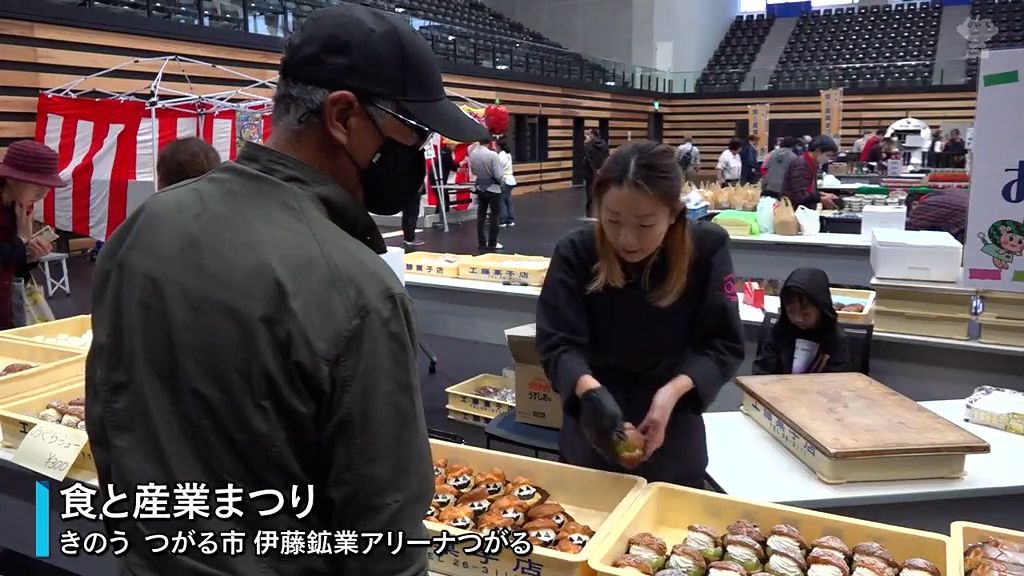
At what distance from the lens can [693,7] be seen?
23.7 m

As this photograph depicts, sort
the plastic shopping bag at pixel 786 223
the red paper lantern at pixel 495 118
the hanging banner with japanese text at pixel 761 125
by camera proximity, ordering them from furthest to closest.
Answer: the hanging banner with japanese text at pixel 761 125 → the red paper lantern at pixel 495 118 → the plastic shopping bag at pixel 786 223

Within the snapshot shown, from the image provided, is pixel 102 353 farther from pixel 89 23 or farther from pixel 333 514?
pixel 89 23

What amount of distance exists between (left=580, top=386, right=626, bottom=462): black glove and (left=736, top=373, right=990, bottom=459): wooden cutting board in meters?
0.54

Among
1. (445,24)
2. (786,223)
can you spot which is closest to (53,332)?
(786,223)

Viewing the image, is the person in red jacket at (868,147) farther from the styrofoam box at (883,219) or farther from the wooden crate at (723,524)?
the wooden crate at (723,524)

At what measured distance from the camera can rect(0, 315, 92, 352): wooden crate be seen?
109 inches

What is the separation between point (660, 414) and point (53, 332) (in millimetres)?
2497

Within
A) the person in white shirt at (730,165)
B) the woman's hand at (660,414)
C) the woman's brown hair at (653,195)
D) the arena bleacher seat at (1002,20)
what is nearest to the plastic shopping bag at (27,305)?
the woman's brown hair at (653,195)

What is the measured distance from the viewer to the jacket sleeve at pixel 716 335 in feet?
5.32

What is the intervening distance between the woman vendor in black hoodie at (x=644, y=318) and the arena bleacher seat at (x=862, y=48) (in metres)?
21.0

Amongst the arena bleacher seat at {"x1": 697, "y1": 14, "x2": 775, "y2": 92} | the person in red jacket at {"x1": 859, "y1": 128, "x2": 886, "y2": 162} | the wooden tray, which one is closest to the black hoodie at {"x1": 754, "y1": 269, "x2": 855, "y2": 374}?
the wooden tray

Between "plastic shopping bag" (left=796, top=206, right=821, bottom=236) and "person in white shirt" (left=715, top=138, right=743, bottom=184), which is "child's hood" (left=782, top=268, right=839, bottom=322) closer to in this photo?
"plastic shopping bag" (left=796, top=206, right=821, bottom=236)

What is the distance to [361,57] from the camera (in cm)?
83

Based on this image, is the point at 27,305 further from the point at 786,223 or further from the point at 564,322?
the point at 786,223
